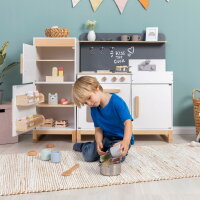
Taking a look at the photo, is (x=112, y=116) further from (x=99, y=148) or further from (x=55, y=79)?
(x=55, y=79)

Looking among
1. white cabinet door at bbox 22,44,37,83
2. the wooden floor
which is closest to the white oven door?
white cabinet door at bbox 22,44,37,83

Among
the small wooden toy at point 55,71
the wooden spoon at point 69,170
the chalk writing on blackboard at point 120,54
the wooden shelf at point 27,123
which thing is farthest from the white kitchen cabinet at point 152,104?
the wooden spoon at point 69,170

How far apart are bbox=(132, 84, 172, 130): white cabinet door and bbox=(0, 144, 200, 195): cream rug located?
0.54 m

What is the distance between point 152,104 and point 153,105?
1cm

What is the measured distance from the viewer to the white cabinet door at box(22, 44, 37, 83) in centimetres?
295

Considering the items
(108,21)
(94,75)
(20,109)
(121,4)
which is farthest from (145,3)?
(20,109)

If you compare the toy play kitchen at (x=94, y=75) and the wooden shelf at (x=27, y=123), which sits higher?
the toy play kitchen at (x=94, y=75)

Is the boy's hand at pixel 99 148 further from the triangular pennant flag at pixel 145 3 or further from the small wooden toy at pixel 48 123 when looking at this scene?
the triangular pennant flag at pixel 145 3

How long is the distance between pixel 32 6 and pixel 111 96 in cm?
179

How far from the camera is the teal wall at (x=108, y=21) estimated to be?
3.58 m

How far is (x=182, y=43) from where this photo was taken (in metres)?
3.65

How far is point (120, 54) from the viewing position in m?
3.61

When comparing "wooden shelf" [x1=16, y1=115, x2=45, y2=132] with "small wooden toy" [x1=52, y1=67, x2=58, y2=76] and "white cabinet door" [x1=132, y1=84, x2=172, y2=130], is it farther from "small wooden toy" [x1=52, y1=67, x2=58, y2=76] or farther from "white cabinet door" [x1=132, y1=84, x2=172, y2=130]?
"white cabinet door" [x1=132, y1=84, x2=172, y2=130]

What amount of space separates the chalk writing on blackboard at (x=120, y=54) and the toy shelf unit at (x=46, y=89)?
1.42 ft
